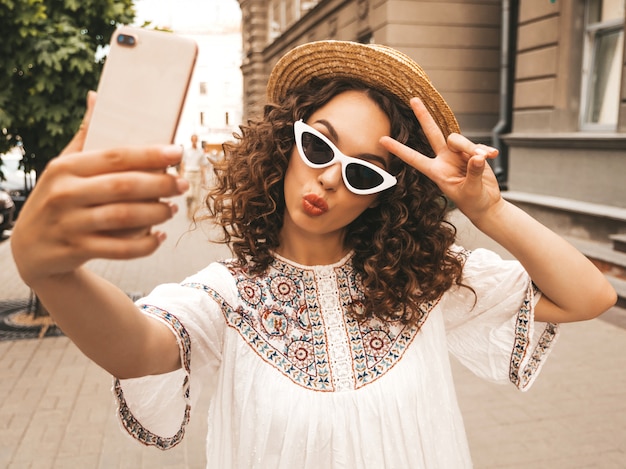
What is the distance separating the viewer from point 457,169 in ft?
4.59

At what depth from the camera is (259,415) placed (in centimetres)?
139

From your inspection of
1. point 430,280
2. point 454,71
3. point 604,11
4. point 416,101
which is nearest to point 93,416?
point 430,280

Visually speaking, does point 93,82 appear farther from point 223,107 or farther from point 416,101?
point 223,107

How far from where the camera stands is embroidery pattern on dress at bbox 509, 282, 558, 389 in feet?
5.16

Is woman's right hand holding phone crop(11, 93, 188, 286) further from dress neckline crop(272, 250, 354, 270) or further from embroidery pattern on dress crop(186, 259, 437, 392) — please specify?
dress neckline crop(272, 250, 354, 270)

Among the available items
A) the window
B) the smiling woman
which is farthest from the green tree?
→ the window

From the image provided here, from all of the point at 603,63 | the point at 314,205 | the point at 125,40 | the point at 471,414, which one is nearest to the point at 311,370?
the point at 314,205

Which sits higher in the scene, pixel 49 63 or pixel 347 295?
pixel 49 63

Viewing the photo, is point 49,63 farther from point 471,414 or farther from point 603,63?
point 603,63

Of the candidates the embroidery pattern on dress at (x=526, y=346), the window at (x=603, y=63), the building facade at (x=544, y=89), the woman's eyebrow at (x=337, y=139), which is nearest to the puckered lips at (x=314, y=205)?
the woman's eyebrow at (x=337, y=139)

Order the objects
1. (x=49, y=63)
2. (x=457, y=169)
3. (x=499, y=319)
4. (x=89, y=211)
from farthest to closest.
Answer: (x=49, y=63) < (x=499, y=319) < (x=457, y=169) < (x=89, y=211)

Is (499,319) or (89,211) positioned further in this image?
(499,319)

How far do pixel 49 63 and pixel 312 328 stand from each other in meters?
4.56

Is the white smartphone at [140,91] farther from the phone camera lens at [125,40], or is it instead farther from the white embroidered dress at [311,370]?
the white embroidered dress at [311,370]
